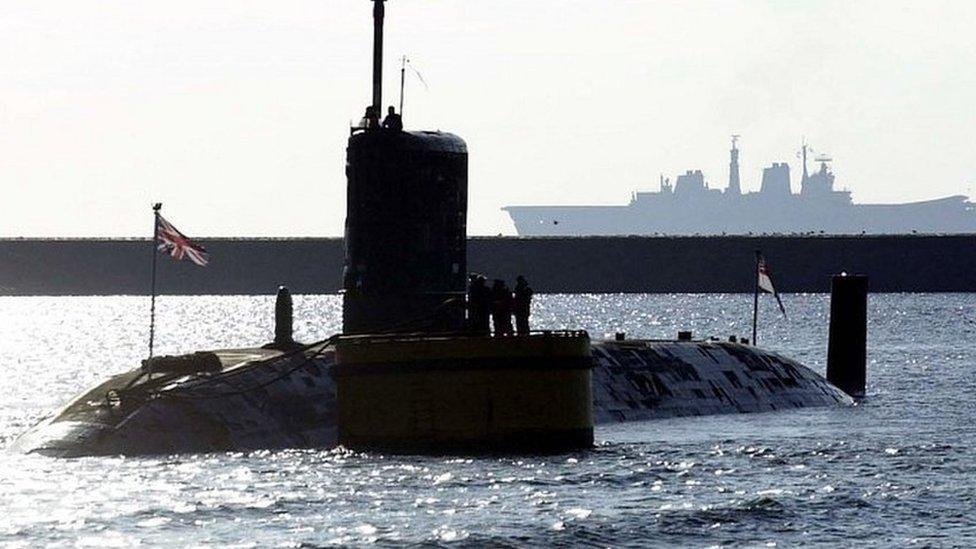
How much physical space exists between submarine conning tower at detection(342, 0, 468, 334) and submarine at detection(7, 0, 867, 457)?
0.03 meters

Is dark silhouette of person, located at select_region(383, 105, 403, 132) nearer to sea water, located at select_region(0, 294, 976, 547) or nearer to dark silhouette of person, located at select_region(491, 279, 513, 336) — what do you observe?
dark silhouette of person, located at select_region(491, 279, 513, 336)

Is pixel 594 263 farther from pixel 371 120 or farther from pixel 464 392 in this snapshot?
pixel 464 392

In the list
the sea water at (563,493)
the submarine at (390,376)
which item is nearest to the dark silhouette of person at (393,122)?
the submarine at (390,376)

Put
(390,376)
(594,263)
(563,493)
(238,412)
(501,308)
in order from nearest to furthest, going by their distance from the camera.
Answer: (563,493) → (390,376) → (238,412) → (501,308) → (594,263)

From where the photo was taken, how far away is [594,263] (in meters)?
188

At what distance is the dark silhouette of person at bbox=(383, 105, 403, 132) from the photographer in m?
38.3

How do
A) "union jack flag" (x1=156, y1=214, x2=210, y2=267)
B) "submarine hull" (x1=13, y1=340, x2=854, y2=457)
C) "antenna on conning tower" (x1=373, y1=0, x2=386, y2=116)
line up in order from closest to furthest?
"submarine hull" (x1=13, y1=340, x2=854, y2=457), "union jack flag" (x1=156, y1=214, x2=210, y2=267), "antenna on conning tower" (x1=373, y1=0, x2=386, y2=116)

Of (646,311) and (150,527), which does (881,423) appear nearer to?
(150,527)

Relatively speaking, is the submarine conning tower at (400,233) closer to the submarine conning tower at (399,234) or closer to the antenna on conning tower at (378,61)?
the submarine conning tower at (399,234)

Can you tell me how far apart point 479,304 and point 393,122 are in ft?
15.2

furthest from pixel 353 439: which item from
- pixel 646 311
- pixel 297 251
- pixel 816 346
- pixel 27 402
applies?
pixel 297 251

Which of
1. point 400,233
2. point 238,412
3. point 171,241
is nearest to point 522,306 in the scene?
point 400,233

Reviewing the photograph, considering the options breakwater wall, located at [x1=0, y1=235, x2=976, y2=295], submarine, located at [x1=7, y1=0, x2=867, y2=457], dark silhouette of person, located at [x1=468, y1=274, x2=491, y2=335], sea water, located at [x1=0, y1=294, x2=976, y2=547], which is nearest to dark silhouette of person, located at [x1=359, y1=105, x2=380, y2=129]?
submarine, located at [x1=7, y1=0, x2=867, y2=457]

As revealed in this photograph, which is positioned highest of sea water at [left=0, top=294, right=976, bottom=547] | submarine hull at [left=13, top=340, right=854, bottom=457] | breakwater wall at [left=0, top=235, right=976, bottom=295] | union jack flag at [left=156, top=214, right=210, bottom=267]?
breakwater wall at [left=0, top=235, right=976, bottom=295]
